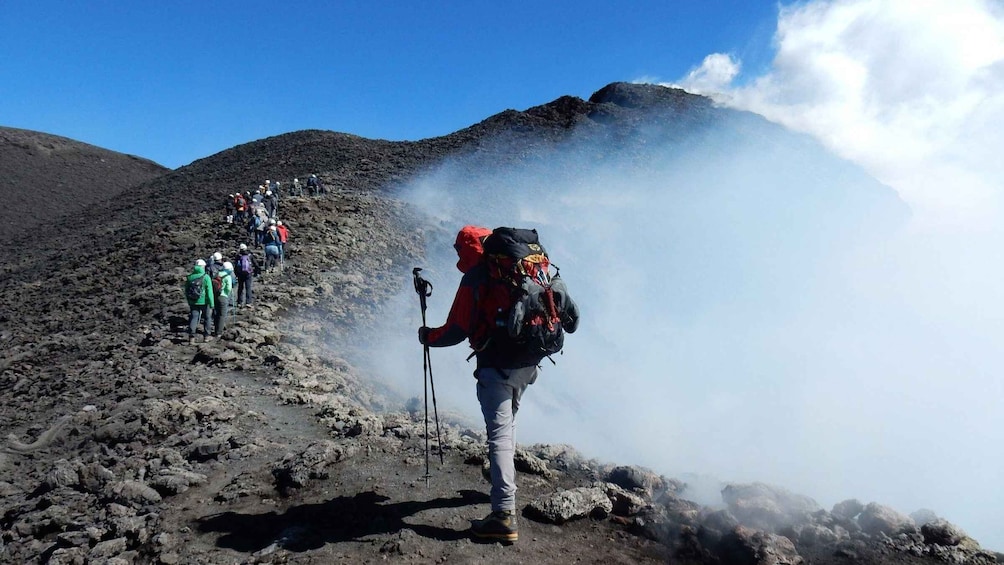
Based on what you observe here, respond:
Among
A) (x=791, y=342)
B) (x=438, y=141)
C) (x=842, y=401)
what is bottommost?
(x=842, y=401)

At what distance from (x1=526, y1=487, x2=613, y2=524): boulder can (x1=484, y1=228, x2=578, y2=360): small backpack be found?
1279mm

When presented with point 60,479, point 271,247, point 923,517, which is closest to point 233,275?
point 271,247

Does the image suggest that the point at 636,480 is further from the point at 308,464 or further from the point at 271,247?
the point at 271,247

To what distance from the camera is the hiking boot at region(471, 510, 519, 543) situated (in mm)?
4086

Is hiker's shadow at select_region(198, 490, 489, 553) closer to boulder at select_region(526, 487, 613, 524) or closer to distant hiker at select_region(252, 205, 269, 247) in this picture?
boulder at select_region(526, 487, 613, 524)

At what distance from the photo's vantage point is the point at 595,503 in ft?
15.5

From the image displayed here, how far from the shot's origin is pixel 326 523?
446 centimetres

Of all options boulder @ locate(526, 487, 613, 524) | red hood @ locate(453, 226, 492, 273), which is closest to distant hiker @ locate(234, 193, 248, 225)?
red hood @ locate(453, 226, 492, 273)

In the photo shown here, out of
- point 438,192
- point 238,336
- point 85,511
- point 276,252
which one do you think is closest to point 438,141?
point 438,192

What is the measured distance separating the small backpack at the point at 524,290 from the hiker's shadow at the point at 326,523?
57.3 inches

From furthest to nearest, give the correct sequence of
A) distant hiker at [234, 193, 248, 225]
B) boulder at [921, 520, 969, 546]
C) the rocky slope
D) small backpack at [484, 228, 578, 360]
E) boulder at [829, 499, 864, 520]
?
1. the rocky slope
2. distant hiker at [234, 193, 248, 225]
3. boulder at [829, 499, 864, 520]
4. boulder at [921, 520, 969, 546]
5. small backpack at [484, 228, 578, 360]

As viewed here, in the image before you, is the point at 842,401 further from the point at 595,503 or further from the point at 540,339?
the point at 540,339

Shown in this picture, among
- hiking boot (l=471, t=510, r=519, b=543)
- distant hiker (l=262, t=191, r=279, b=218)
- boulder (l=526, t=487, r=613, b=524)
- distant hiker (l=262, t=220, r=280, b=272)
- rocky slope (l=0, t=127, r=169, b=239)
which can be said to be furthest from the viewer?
rocky slope (l=0, t=127, r=169, b=239)

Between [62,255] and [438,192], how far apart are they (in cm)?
1659
